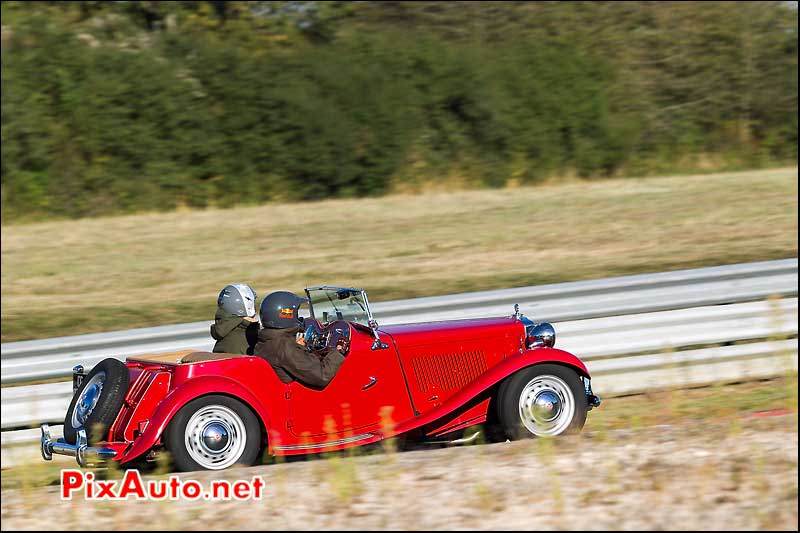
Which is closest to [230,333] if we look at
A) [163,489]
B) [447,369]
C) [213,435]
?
[213,435]

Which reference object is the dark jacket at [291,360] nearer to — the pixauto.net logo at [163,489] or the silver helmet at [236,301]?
the silver helmet at [236,301]

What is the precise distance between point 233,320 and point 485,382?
1.73m

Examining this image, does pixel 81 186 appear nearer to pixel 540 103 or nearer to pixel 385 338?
pixel 540 103

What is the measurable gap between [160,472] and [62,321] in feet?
24.1

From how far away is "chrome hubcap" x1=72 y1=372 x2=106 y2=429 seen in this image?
23.5 ft

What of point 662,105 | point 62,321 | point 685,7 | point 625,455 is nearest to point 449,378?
point 625,455

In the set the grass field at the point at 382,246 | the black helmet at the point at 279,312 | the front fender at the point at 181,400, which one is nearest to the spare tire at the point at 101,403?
the front fender at the point at 181,400

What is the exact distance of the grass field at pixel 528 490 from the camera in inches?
206

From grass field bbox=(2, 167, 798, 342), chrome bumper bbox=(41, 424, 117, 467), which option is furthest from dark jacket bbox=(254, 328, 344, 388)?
grass field bbox=(2, 167, 798, 342)

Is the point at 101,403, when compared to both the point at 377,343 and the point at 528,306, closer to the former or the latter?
the point at 377,343

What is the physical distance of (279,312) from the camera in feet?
24.0

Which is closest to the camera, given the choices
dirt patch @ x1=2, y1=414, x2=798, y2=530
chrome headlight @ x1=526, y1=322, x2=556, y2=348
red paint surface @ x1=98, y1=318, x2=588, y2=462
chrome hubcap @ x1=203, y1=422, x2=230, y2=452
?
dirt patch @ x1=2, y1=414, x2=798, y2=530

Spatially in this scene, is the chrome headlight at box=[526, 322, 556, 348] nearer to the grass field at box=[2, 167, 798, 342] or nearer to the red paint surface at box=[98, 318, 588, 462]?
the red paint surface at box=[98, 318, 588, 462]

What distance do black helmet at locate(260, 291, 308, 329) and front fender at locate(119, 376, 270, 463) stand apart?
511 millimetres
